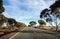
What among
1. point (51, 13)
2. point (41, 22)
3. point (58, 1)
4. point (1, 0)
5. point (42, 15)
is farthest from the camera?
point (41, 22)

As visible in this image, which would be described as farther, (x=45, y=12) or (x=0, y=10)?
(x=45, y=12)

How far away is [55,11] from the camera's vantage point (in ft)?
197

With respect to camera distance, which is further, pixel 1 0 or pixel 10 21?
pixel 10 21

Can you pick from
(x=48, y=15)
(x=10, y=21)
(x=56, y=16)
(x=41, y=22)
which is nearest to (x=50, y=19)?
(x=48, y=15)


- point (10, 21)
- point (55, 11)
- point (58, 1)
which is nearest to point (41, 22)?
point (10, 21)

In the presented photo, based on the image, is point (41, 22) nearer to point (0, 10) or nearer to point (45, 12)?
point (45, 12)

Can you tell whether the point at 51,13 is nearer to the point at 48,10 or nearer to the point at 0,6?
the point at 48,10

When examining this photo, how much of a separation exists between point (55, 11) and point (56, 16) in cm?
278

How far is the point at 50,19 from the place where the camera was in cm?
6838

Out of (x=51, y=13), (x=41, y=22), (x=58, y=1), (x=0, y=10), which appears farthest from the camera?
(x=41, y=22)

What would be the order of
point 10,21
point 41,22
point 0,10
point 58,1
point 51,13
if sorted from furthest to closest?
point 41,22
point 10,21
point 51,13
point 58,1
point 0,10

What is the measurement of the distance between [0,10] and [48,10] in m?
33.0

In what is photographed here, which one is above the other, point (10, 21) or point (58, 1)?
point (58, 1)

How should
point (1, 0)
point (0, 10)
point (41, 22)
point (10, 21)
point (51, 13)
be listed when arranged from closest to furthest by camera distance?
point (1, 0)
point (0, 10)
point (51, 13)
point (10, 21)
point (41, 22)
